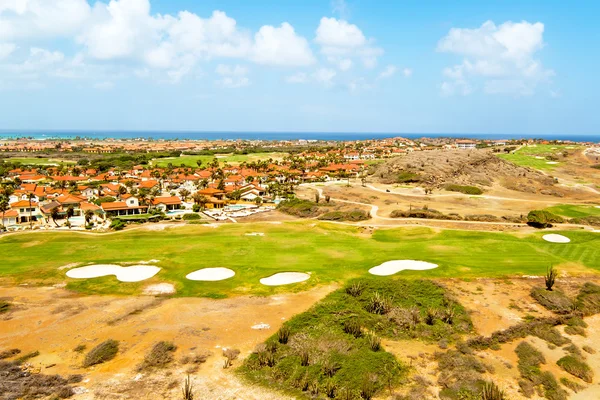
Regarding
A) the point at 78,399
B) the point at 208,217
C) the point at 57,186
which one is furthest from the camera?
the point at 57,186

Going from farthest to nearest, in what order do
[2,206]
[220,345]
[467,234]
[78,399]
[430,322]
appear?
[2,206] → [467,234] → [430,322] → [220,345] → [78,399]

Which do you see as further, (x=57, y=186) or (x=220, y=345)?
(x=57, y=186)

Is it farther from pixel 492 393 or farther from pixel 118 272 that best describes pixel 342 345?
pixel 118 272

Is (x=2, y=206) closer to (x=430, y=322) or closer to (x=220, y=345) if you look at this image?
(x=220, y=345)

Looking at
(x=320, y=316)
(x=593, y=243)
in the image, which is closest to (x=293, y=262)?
(x=320, y=316)

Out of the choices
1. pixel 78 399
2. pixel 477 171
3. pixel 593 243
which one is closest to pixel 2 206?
pixel 78 399
